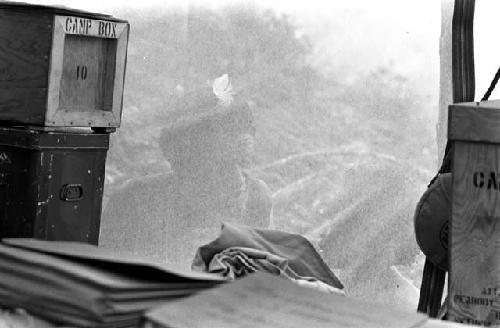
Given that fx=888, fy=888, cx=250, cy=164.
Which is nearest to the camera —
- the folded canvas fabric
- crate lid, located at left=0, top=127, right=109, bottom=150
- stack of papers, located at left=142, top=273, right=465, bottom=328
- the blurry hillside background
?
stack of papers, located at left=142, top=273, right=465, bottom=328

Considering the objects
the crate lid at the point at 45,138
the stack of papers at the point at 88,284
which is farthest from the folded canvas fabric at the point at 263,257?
the crate lid at the point at 45,138

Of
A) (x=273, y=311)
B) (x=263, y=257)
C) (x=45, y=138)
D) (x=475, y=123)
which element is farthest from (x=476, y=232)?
(x=45, y=138)

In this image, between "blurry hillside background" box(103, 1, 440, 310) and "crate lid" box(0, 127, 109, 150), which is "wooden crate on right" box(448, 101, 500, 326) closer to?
"crate lid" box(0, 127, 109, 150)

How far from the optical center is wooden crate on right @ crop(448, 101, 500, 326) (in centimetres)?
161

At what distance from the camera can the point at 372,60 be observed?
3.93 meters

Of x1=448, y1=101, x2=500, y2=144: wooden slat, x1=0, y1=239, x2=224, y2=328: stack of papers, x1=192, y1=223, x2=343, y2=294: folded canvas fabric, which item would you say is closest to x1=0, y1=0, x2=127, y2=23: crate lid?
x1=192, y1=223, x2=343, y2=294: folded canvas fabric

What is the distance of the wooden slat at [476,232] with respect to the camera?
1.61m

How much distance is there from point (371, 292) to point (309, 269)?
1945 mm

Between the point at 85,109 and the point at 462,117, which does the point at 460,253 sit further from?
the point at 85,109

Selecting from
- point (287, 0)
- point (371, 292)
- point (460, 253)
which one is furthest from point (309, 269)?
point (287, 0)

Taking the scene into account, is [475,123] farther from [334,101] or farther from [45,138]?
[334,101]

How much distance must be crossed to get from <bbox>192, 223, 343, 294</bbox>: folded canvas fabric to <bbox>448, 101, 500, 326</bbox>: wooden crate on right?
279 mm

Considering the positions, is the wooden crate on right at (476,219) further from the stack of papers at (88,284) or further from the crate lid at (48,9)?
the crate lid at (48,9)

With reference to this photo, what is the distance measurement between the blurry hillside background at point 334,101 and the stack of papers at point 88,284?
278 centimetres
